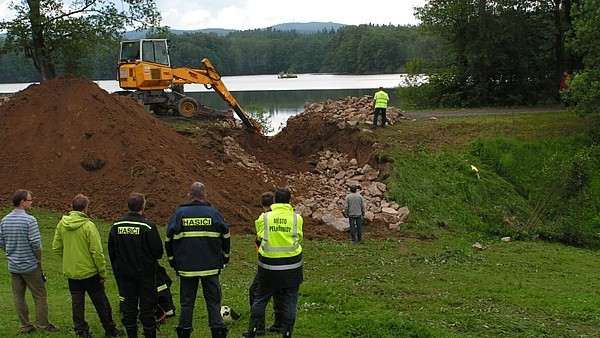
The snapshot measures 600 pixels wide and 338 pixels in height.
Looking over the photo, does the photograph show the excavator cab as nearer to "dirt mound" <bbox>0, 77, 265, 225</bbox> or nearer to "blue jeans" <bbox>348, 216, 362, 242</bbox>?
"dirt mound" <bbox>0, 77, 265, 225</bbox>

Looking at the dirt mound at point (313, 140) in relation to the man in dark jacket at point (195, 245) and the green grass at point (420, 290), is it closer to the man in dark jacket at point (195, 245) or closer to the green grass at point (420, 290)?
the green grass at point (420, 290)

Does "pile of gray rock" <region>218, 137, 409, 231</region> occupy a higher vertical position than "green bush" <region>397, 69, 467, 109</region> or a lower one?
lower

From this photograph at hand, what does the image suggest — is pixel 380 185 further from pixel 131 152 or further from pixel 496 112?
pixel 496 112

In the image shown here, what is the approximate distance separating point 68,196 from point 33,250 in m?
10.4

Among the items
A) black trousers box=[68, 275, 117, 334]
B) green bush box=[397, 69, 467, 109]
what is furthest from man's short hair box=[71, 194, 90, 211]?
green bush box=[397, 69, 467, 109]

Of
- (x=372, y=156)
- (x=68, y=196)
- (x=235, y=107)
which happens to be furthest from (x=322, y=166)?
(x=68, y=196)

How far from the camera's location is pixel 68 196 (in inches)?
730

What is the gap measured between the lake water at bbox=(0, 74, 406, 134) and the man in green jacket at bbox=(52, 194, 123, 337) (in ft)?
103

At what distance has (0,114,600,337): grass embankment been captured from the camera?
9883 mm

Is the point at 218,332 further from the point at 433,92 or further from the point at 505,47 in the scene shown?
the point at 433,92

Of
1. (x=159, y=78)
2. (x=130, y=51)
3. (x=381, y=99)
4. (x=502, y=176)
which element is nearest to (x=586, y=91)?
(x=502, y=176)

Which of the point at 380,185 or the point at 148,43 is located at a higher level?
the point at 148,43

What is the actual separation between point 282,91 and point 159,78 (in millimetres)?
53225

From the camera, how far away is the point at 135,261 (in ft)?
25.7
